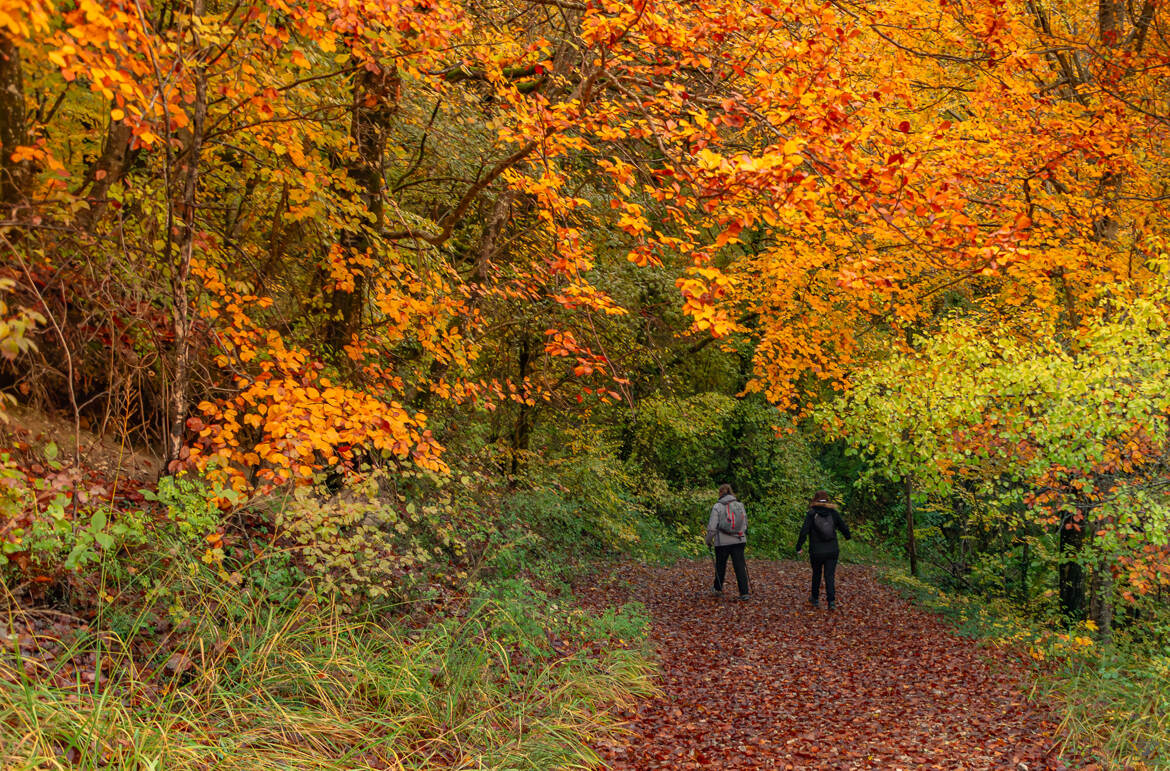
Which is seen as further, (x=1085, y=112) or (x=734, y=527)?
(x=734, y=527)

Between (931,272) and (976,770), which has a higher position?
(931,272)

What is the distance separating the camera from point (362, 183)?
23.7 ft

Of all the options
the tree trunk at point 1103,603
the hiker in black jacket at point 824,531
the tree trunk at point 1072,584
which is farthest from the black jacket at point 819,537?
the tree trunk at point 1103,603

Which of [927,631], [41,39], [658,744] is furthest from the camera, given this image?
[927,631]

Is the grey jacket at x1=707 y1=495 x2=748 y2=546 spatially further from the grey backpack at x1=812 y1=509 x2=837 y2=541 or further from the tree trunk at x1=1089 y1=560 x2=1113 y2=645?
the tree trunk at x1=1089 y1=560 x2=1113 y2=645

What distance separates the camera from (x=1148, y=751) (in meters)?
5.67

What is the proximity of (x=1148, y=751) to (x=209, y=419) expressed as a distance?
7329mm

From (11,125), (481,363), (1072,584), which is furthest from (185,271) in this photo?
(1072,584)

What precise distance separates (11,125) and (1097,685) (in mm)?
9424

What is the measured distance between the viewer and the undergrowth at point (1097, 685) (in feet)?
18.9

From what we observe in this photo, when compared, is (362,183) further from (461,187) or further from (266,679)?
(266,679)

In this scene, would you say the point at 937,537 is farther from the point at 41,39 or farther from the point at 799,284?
the point at 41,39

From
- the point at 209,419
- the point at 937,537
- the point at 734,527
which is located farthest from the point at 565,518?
the point at 937,537

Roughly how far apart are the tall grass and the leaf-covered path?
2.42 feet
